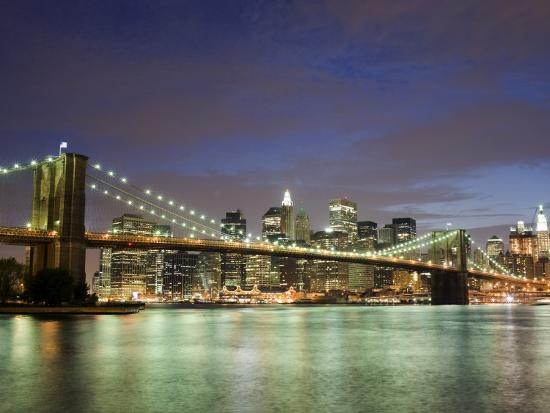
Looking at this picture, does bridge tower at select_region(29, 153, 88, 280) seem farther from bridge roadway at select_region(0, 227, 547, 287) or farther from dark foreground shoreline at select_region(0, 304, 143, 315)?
dark foreground shoreline at select_region(0, 304, 143, 315)

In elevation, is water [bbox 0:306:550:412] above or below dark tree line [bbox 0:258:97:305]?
below

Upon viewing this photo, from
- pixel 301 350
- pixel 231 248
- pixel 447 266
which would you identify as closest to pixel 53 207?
pixel 231 248

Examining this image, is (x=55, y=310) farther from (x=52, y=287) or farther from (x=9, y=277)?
(x=9, y=277)

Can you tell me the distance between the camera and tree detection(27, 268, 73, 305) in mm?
54969

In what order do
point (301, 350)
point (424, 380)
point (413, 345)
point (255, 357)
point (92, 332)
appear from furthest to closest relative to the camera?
point (92, 332), point (413, 345), point (301, 350), point (255, 357), point (424, 380)

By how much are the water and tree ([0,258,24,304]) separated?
3342 centimetres

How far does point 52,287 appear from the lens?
180 feet

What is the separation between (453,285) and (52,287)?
74793 millimetres

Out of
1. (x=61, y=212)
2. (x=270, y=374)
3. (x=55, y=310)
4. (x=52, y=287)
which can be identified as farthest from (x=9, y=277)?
(x=270, y=374)

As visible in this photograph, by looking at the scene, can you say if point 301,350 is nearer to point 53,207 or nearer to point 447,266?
point 53,207

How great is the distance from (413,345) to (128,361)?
13.1m

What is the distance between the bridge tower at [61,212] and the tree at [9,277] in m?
1.52

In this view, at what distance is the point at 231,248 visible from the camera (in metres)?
79.1

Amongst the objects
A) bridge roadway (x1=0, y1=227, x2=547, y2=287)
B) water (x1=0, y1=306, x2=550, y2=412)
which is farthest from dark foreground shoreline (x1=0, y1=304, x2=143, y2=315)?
water (x1=0, y1=306, x2=550, y2=412)
